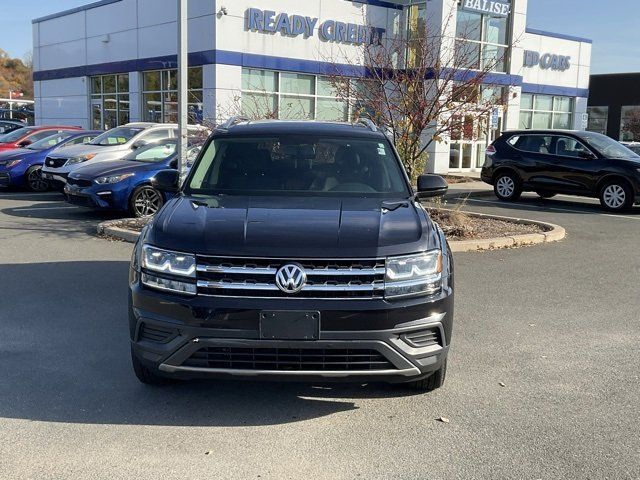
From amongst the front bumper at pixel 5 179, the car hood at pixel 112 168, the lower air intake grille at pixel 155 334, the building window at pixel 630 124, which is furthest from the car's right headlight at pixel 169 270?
the building window at pixel 630 124

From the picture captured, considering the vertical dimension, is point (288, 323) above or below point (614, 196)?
above

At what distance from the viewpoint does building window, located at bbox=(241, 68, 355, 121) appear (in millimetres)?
21594

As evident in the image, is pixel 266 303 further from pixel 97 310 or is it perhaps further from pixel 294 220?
pixel 97 310

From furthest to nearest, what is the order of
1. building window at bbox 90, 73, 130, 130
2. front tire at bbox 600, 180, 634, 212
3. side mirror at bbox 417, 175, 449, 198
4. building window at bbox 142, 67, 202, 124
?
building window at bbox 90, 73, 130, 130 < building window at bbox 142, 67, 202, 124 < front tire at bbox 600, 180, 634, 212 < side mirror at bbox 417, 175, 449, 198

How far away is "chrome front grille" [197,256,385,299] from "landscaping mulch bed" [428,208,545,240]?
6.33m

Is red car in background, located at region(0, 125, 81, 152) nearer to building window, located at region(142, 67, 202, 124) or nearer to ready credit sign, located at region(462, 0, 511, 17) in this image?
building window, located at region(142, 67, 202, 124)

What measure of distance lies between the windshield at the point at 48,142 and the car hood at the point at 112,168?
539cm

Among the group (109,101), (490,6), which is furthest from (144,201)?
(490,6)

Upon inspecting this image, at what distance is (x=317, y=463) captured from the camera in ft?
11.4

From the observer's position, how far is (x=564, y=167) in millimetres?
14914

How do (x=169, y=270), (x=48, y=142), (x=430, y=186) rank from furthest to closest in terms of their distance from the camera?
(x=48, y=142)
(x=430, y=186)
(x=169, y=270)

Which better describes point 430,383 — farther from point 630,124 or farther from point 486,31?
point 630,124

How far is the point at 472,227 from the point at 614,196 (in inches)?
217

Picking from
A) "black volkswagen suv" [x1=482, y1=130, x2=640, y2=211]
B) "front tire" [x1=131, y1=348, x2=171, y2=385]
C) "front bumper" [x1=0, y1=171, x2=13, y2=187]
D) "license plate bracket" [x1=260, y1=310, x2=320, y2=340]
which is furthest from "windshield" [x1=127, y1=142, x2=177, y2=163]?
"license plate bracket" [x1=260, y1=310, x2=320, y2=340]
